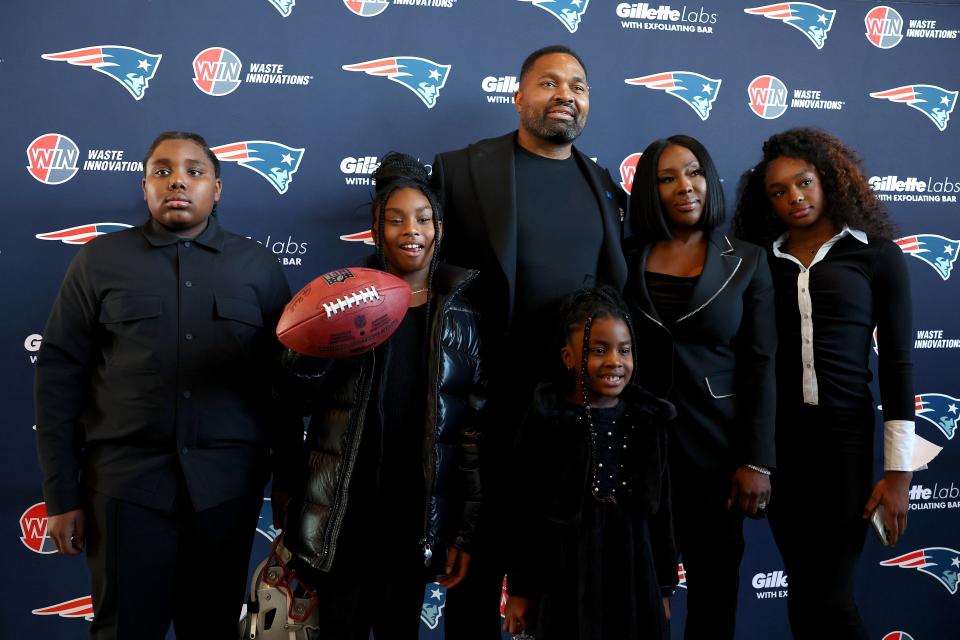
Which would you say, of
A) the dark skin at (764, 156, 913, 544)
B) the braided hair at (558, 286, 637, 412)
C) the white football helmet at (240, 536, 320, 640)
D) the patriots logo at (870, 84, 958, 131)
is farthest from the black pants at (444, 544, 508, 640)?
the patriots logo at (870, 84, 958, 131)

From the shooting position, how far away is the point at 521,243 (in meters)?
1.84

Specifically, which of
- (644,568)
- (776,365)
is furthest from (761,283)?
(644,568)

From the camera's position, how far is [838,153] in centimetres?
201

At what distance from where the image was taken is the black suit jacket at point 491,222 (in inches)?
71.2

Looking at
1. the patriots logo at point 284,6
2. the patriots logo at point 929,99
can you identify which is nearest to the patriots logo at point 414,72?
the patriots logo at point 284,6

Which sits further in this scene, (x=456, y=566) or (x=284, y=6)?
(x=284, y=6)

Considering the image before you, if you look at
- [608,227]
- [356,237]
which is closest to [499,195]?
[608,227]

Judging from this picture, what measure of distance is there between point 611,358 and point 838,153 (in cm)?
99

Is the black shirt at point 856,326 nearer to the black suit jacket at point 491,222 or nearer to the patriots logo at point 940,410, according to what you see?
the black suit jacket at point 491,222

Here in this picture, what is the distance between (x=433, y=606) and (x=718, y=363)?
1.33 m

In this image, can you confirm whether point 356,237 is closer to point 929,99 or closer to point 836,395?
point 836,395

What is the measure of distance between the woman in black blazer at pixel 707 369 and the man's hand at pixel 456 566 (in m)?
0.59

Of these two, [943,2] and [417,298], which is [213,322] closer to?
[417,298]

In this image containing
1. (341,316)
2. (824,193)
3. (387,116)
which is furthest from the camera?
(387,116)
